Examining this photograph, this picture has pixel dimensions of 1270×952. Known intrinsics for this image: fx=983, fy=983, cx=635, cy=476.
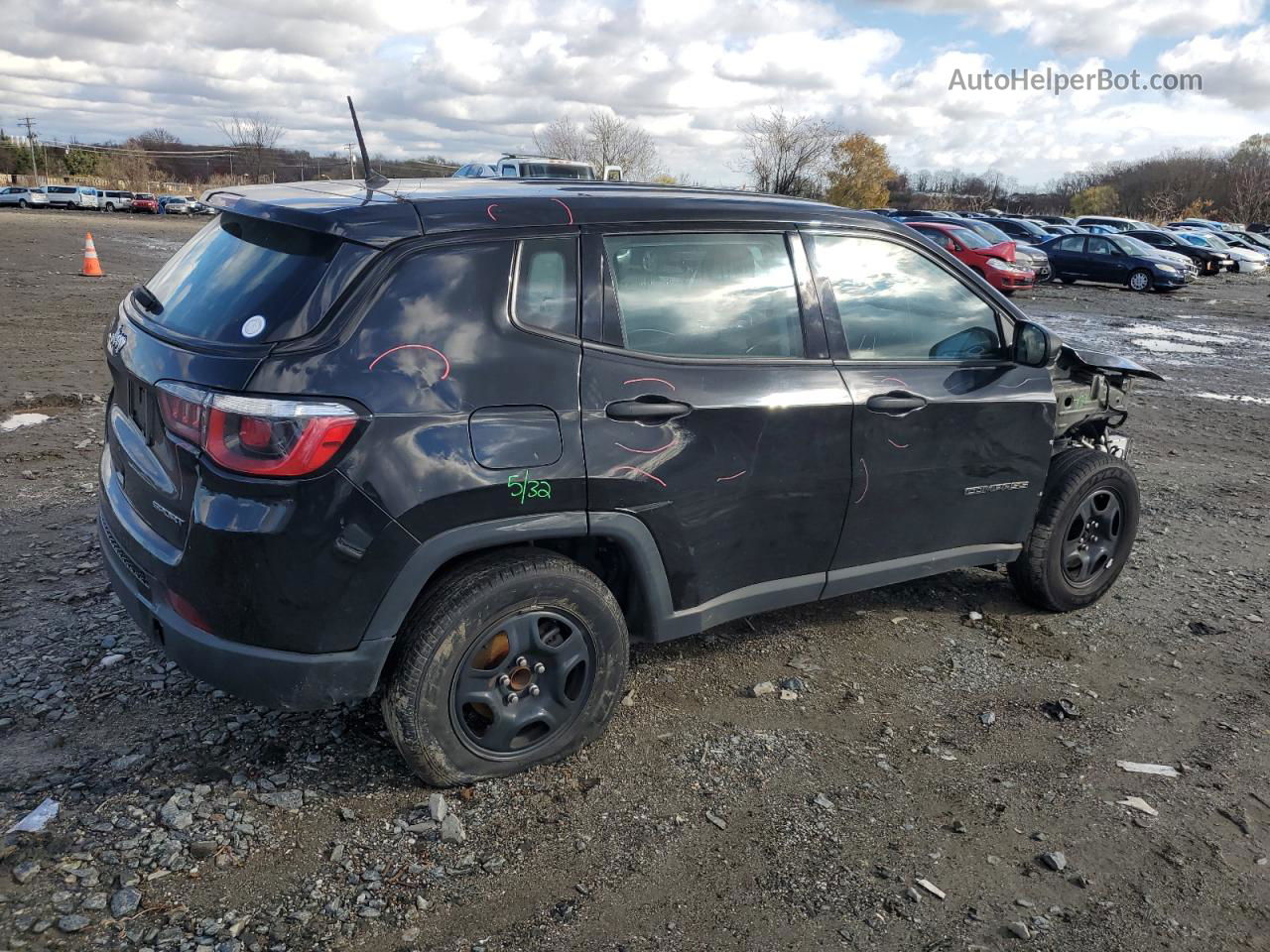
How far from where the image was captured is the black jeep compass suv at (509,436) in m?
2.73

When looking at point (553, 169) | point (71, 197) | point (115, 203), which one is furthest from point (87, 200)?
point (553, 169)

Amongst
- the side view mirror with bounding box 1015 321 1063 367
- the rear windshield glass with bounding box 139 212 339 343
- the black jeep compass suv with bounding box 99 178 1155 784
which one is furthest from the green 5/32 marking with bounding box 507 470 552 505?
the side view mirror with bounding box 1015 321 1063 367

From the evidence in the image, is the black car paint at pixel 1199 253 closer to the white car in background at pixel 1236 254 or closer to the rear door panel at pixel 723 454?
the white car in background at pixel 1236 254

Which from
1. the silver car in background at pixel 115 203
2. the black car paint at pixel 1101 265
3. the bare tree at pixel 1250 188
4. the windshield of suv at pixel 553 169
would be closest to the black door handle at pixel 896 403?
the windshield of suv at pixel 553 169

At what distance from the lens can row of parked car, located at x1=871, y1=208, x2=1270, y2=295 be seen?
2208 cm

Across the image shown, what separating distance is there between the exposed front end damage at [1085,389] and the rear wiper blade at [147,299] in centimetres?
373

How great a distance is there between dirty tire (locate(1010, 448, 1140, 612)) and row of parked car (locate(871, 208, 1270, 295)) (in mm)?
12762

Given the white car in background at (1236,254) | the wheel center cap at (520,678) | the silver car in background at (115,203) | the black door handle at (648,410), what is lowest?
the silver car in background at (115,203)

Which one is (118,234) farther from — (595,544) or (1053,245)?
(595,544)

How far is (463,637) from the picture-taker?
2.96 metres

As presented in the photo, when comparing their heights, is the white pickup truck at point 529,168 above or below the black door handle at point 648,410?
above

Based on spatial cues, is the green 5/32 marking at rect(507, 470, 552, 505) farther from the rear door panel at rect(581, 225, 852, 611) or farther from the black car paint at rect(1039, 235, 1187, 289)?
the black car paint at rect(1039, 235, 1187, 289)

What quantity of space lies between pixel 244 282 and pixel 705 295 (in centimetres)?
151

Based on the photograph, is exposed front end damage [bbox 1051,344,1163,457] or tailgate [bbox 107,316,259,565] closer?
tailgate [bbox 107,316,259,565]
